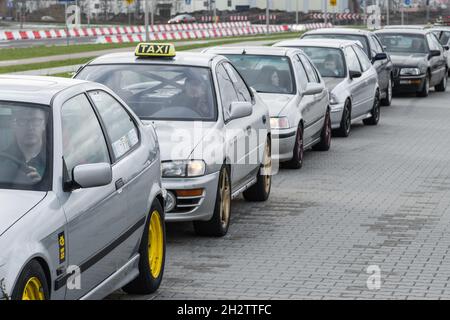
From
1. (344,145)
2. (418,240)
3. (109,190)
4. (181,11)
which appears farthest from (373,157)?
(181,11)

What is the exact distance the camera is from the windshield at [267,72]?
636 inches

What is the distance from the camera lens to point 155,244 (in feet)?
27.6

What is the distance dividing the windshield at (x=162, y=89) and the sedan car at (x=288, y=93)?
3542 millimetres

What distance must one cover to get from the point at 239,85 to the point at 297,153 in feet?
10.9

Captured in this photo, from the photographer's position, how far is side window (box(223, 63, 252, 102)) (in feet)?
39.7

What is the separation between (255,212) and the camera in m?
12.2

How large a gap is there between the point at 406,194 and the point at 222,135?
3398mm

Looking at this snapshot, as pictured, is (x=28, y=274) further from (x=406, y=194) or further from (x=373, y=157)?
(x=373, y=157)

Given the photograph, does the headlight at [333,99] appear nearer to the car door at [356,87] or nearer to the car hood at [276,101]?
the car door at [356,87]

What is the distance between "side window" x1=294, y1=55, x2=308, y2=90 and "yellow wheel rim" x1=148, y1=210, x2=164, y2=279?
804 cm

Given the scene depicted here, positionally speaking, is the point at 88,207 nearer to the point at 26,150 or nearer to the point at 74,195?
the point at 74,195

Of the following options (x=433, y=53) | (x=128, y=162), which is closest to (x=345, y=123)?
(x=433, y=53)

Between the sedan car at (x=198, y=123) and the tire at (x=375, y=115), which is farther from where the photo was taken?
the tire at (x=375, y=115)

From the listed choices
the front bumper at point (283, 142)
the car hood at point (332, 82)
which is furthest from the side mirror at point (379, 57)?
the front bumper at point (283, 142)
